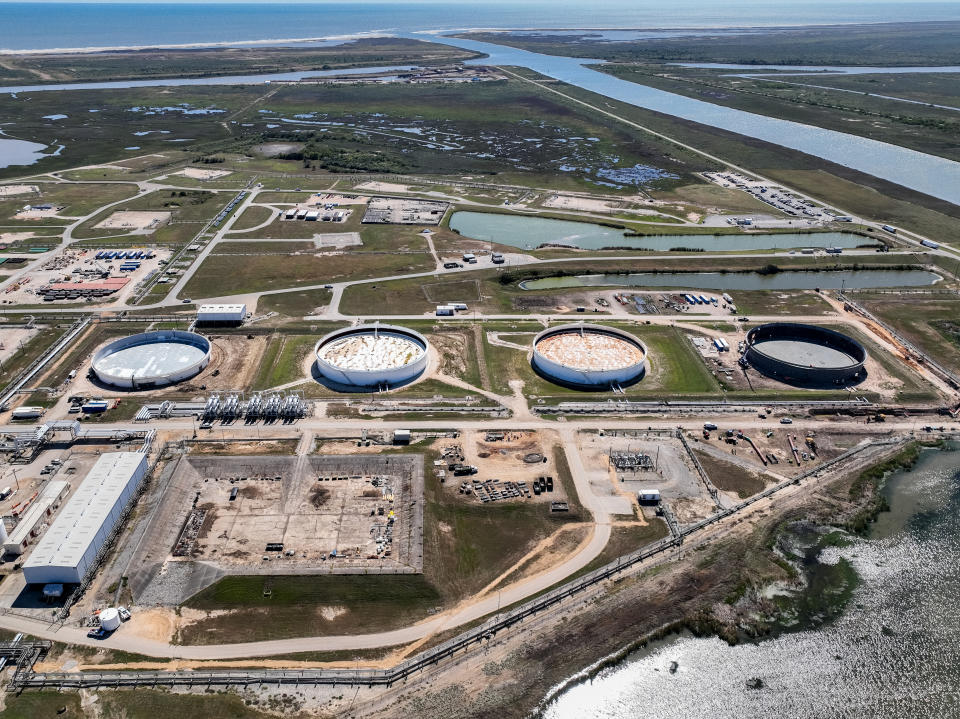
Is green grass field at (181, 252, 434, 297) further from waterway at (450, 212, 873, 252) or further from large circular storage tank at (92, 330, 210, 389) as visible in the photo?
waterway at (450, 212, 873, 252)

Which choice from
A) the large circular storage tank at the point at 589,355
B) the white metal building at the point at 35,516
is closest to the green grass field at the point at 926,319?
the large circular storage tank at the point at 589,355

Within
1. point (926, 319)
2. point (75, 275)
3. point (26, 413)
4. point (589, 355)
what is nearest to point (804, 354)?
point (926, 319)

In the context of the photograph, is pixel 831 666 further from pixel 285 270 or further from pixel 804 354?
pixel 285 270

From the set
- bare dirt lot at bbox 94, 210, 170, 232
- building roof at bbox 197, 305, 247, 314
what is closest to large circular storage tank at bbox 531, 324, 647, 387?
building roof at bbox 197, 305, 247, 314

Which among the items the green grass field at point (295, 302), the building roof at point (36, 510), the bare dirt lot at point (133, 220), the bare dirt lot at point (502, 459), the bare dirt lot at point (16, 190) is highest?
the bare dirt lot at point (16, 190)

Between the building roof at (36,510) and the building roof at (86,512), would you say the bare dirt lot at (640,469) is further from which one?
the building roof at (36,510)

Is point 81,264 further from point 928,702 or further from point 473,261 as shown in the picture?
point 928,702
